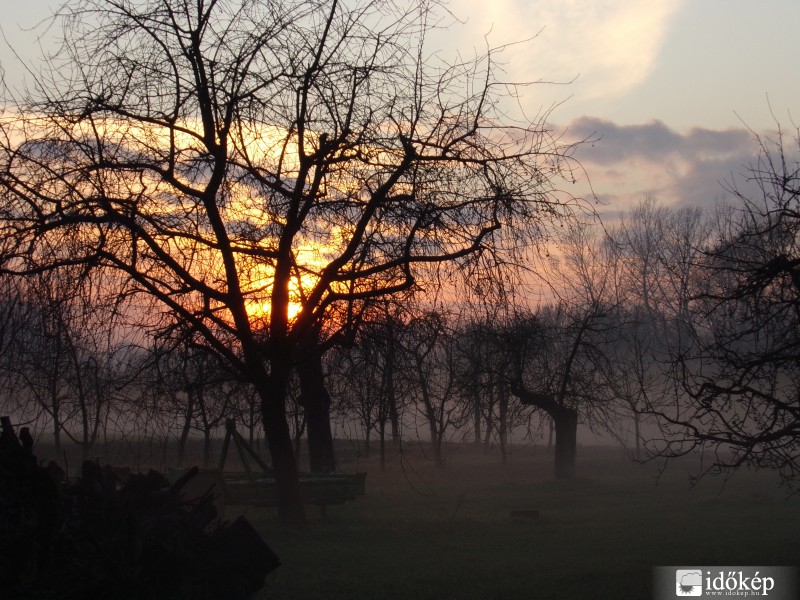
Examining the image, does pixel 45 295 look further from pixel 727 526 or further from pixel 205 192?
pixel 727 526

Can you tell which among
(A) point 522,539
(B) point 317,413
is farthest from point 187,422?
(A) point 522,539

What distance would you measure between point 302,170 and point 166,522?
5422 millimetres

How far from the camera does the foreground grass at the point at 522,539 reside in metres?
10.2

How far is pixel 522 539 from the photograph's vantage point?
50.2 feet

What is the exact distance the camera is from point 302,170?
11.2 m

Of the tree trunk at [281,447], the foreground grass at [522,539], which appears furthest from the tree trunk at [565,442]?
the tree trunk at [281,447]

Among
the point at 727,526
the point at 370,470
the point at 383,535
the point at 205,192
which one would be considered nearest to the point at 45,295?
the point at 205,192

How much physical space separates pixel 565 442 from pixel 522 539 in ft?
53.0
